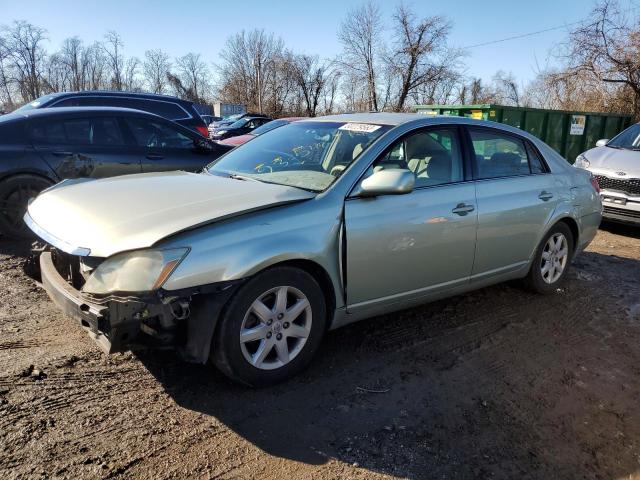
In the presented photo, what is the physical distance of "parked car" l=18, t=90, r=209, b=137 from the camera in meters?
8.80

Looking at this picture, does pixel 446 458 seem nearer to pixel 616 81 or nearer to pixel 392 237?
pixel 392 237

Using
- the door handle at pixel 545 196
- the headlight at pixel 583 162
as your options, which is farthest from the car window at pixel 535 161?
the headlight at pixel 583 162

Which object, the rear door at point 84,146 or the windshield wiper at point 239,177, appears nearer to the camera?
the windshield wiper at point 239,177

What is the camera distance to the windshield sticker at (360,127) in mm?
3748

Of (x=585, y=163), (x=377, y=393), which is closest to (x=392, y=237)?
(x=377, y=393)

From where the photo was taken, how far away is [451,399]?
3.07m

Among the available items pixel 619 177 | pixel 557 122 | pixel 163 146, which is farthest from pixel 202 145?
pixel 557 122

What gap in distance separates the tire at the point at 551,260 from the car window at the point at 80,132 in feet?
16.3

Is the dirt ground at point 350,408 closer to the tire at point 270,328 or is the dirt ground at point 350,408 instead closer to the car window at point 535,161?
the tire at point 270,328

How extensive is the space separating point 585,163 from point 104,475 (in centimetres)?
842

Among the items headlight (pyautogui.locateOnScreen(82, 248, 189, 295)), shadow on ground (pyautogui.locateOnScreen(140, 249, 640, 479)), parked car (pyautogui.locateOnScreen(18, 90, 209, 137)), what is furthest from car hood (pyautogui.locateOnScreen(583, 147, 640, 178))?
headlight (pyautogui.locateOnScreen(82, 248, 189, 295))

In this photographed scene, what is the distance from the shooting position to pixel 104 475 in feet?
7.52

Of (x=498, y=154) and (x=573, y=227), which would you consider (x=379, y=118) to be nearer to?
(x=498, y=154)

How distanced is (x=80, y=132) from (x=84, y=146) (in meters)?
0.19
